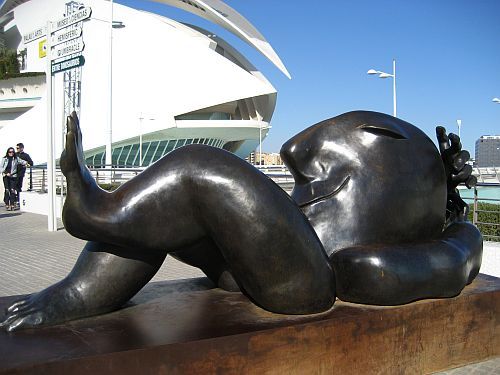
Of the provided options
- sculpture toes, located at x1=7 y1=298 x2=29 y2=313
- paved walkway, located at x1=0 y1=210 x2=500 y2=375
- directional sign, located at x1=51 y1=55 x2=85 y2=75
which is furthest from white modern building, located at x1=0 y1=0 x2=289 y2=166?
sculpture toes, located at x1=7 y1=298 x2=29 y2=313

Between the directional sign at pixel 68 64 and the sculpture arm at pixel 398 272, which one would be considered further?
the directional sign at pixel 68 64

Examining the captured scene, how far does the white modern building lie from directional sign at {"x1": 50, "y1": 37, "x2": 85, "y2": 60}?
19.2 m

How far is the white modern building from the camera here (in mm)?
29703

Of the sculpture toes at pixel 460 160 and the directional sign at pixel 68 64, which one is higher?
the directional sign at pixel 68 64

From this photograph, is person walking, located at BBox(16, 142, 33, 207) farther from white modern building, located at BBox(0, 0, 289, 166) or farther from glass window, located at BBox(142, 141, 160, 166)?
glass window, located at BBox(142, 141, 160, 166)

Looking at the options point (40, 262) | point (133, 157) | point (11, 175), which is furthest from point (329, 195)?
point (133, 157)

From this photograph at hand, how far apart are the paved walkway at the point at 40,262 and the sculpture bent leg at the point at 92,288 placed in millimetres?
1671

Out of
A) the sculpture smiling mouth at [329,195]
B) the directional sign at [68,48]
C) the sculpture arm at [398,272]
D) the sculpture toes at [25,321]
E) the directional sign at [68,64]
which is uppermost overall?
the directional sign at [68,48]

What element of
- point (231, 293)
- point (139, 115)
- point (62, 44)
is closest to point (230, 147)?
point (139, 115)

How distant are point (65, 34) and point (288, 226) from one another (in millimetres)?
7752

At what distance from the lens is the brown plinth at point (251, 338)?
178 cm

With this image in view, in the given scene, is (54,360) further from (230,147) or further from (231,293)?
(230,147)

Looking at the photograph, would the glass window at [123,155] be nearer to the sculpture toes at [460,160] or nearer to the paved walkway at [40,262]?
the paved walkway at [40,262]

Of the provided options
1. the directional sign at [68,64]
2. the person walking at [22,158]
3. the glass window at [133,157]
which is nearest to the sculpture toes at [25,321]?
the directional sign at [68,64]
